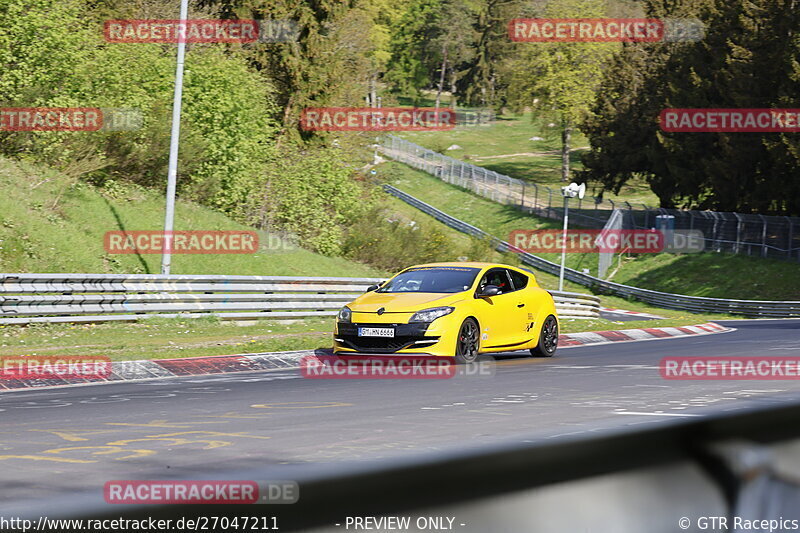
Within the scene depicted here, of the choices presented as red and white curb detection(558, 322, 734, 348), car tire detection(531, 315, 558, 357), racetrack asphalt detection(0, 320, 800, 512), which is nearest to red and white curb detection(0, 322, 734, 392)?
racetrack asphalt detection(0, 320, 800, 512)

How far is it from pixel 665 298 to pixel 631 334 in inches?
1008

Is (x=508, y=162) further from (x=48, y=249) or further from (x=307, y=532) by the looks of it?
(x=307, y=532)

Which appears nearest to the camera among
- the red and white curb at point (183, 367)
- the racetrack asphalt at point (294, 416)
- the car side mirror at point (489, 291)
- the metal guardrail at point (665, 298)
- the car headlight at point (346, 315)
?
the racetrack asphalt at point (294, 416)

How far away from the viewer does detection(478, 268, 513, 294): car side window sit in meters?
16.9

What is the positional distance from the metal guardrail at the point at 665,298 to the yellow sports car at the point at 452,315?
93.6 feet

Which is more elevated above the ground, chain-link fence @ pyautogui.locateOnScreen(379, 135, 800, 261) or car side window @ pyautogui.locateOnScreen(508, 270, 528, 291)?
car side window @ pyautogui.locateOnScreen(508, 270, 528, 291)

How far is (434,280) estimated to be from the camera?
16.8 meters

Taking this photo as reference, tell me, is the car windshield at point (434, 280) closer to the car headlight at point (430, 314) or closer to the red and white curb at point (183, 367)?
the car headlight at point (430, 314)

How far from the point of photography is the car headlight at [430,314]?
15062 mm

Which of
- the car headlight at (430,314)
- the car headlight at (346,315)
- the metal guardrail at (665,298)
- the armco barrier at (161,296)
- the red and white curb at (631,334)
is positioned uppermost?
the car headlight at (430,314)

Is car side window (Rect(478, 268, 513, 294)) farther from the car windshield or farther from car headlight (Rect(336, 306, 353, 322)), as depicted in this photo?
car headlight (Rect(336, 306, 353, 322))

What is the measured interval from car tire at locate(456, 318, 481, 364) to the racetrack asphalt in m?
0.46

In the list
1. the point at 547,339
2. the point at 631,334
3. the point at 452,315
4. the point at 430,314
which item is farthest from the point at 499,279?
the point at 631,334

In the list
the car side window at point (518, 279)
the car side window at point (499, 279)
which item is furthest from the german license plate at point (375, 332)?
the car side window at point (518, 279)
